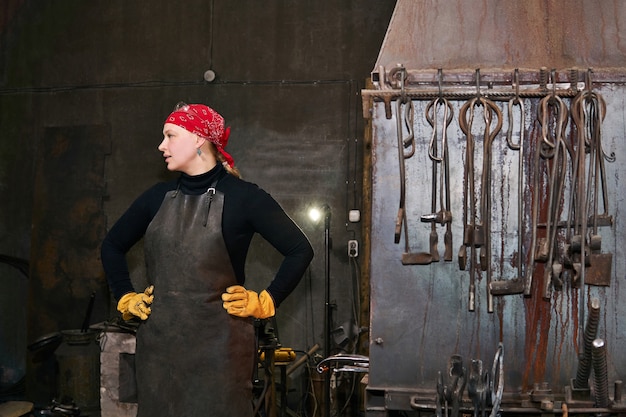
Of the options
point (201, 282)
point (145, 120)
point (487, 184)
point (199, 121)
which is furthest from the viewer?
point (145, 120)

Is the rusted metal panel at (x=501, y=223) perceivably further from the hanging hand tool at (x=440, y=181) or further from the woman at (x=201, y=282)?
the woman at (x=201, y=282)

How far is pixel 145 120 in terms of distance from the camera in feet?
23.3

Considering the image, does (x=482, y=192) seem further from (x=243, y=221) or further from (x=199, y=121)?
(x=199, y=121)

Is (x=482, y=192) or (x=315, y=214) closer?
(x=482, y=192)

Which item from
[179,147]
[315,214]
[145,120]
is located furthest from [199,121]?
[145,120]

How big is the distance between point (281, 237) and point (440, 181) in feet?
2.47

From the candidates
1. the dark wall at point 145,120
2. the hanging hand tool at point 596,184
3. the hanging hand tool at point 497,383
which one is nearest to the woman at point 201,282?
the hanging hand tool at point 497,383

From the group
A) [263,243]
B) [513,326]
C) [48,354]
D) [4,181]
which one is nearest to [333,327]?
[263,243]

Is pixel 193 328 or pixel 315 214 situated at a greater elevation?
pixel 315 214

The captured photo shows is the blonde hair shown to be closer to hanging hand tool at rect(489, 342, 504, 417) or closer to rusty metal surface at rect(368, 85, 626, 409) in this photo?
rusty metal surface at rect(368, 85, 626, 409)

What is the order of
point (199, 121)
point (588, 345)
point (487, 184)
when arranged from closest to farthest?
point (588, 345) < point (487, 184) < point (199, 121)

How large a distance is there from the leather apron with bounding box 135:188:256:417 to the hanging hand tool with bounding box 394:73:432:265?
0.76 metres

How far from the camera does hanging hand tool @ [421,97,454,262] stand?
2676 millimetres

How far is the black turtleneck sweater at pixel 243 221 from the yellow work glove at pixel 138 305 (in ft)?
0.38
